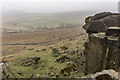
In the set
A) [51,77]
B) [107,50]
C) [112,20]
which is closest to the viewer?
[107,50]

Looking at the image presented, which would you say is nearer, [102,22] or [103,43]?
[103,43]

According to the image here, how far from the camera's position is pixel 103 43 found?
1575 centimetres

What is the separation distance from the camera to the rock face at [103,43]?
14.6m

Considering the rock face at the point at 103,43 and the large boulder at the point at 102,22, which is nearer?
the rock face at the point at 103,43

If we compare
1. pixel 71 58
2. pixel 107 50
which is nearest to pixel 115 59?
pixel 107 50

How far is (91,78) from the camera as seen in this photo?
10055mm

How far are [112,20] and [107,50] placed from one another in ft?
15.8

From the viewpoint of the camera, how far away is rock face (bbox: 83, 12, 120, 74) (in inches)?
574

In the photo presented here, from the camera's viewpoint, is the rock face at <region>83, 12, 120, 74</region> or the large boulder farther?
the large boulder

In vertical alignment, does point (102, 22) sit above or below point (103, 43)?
above

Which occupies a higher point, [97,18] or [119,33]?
[97,18]

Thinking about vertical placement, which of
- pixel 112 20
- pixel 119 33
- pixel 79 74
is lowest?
pixel 79 74

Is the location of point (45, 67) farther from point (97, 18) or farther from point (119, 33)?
point (119, 33)

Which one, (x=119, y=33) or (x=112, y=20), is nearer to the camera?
(x=119, y=33)
